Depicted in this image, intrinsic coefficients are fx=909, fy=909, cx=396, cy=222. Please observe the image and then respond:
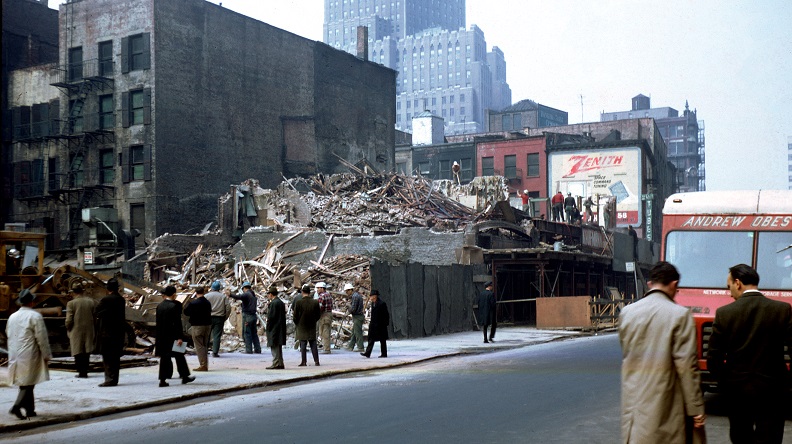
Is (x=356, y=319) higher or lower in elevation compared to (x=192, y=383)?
higher

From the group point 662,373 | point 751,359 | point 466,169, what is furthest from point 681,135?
point 662,373

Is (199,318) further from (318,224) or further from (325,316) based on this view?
(318,224)

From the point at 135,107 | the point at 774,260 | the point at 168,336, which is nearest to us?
the point at 774,260

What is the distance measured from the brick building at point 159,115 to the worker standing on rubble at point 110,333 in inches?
1310

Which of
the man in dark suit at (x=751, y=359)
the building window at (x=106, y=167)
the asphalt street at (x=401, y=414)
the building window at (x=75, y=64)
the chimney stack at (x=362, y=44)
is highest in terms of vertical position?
the chimney stack at (x=362, y=44)

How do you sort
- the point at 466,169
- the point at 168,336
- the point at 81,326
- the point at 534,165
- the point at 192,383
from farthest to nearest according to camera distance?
the point at 466,169
the point at 534,165
the point at 81,326
the point at 192,383
the point at 168,336

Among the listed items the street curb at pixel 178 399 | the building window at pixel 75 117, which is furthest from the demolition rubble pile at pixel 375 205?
the street curb at pixel 178 399

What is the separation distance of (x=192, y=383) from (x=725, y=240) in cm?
900

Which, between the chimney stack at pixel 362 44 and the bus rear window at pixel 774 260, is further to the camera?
the chimney stack at pixel 362 44

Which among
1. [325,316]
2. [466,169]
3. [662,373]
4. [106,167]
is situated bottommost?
[325,316]

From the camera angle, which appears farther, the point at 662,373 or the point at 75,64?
the point at 75,64

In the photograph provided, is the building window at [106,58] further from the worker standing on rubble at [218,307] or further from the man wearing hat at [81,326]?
the man wearing hat at [81,326]

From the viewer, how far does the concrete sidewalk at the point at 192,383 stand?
41.8ft

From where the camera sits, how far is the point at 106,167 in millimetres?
50562
